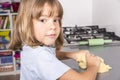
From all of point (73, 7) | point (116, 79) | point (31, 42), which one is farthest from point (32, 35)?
point (73, 7)

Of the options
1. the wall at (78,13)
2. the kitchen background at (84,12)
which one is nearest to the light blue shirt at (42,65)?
the kitchen background at (84,12)

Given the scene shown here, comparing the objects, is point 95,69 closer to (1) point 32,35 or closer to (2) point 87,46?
(1) point 32,35

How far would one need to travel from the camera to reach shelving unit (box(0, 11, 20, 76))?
287 cm

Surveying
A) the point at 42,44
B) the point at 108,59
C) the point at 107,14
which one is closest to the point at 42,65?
the point at 42,44

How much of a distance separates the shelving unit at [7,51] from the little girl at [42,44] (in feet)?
6.19

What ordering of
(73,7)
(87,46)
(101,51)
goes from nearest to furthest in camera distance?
(101,51), (87,46), (73,7)

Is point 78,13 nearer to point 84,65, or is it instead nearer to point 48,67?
point 84,65

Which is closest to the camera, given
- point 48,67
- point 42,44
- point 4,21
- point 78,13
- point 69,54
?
point 48,67

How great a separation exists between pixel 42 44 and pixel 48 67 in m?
0.16

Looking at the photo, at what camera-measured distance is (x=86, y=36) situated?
1698 millimetres

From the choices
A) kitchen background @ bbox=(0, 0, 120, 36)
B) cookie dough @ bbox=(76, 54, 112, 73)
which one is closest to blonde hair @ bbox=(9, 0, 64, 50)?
cookie dough @ bbox=(76, 54, 112, 73)

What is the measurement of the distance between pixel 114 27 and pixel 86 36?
0.28 m

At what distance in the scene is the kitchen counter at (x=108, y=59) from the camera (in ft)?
3.22

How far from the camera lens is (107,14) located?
196 centimetres
